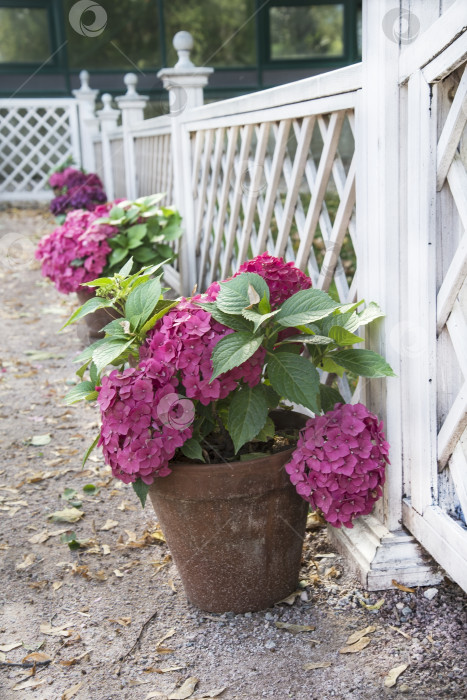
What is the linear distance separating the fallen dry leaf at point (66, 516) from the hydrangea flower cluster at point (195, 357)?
0.92 meters

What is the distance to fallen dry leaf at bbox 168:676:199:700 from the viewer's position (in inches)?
60.7

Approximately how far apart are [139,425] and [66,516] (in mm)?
922

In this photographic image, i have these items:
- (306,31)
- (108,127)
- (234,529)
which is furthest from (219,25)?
(234,529)

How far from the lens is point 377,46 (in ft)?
5.56

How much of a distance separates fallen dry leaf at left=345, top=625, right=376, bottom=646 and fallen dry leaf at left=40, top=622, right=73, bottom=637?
2.20 feet

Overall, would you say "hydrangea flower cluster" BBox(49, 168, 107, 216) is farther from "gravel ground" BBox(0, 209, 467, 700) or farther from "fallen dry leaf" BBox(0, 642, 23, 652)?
"fallen dry leaf" BBox(0, 642, 23, 652)

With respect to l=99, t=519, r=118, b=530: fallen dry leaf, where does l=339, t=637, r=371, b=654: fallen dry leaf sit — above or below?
above

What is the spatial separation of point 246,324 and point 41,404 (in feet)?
6.65

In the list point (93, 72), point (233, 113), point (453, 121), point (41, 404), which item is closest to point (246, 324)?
point (453, 121)

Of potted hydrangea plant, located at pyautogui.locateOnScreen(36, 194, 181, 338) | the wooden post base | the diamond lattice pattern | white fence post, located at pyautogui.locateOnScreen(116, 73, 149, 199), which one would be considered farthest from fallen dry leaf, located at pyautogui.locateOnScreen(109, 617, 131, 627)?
the diamond lattice pattern

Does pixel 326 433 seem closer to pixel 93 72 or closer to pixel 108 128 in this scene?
pixel 108 128

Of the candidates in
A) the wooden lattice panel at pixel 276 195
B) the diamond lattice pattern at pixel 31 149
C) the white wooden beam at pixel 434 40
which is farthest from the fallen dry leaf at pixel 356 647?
the diamond lattice pattern at pixel 31 149

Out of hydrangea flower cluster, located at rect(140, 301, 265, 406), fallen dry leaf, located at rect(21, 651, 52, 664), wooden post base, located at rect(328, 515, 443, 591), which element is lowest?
fallen dry leaf, located at rect(21, 651, 52, 664)

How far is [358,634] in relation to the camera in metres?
1.71
